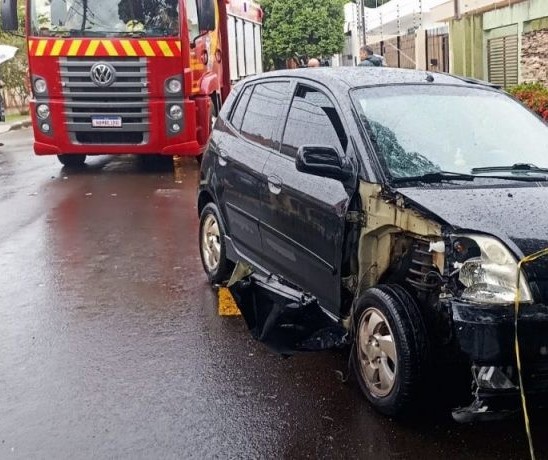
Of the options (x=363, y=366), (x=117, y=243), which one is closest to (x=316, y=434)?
(x=363, y=366)

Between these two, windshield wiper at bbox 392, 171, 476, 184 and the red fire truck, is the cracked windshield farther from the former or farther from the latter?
the red fire truck

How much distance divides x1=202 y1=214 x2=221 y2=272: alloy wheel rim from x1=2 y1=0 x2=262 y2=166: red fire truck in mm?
6283

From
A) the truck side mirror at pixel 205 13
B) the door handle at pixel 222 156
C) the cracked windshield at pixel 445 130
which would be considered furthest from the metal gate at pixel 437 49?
the cracked windshield at pixel 445 130

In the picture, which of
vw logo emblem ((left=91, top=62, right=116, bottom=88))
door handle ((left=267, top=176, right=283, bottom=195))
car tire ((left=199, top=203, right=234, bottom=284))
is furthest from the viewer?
vw logo emblem ((left=91, top=62, right=116, bottom=88))

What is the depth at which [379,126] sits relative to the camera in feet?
15.2

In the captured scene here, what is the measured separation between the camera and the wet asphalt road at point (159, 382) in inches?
150

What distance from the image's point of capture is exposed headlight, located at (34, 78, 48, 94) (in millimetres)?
12719

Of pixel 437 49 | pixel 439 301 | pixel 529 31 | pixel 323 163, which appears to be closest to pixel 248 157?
pixel 323 163

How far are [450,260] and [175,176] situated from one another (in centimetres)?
994

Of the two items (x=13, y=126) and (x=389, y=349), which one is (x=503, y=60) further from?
(x=389, y=349)

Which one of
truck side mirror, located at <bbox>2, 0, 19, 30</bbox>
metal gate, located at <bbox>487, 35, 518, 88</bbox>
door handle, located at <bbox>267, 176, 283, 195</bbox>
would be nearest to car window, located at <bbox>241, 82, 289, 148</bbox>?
door handle, located at <bbox>267, 176, 283, 195</bbox>

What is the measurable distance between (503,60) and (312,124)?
16.2m

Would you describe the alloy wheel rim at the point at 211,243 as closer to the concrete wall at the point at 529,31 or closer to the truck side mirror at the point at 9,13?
the truck side mirror at the point at 9,13

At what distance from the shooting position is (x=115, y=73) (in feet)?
41.3
